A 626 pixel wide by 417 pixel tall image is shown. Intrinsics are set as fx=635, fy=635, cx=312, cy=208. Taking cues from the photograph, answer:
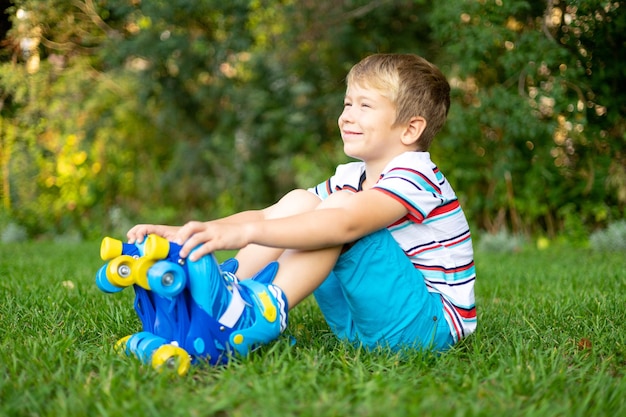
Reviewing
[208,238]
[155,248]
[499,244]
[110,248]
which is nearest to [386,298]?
[208,238]

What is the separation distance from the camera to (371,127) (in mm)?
1904

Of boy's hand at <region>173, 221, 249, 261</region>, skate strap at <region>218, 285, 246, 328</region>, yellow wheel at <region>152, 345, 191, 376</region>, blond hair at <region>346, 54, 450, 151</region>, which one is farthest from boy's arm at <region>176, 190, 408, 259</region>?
blond hair at <region>346, 54, 450, 151</region>

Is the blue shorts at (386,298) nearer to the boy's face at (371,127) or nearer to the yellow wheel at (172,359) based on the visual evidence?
the boy's face at (371,127)

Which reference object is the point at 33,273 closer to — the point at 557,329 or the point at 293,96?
Result: the point at 557,329

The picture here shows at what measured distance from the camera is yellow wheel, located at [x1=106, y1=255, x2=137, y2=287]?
5.07 ft

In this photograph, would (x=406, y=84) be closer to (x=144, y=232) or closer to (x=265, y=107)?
(x=144, y=232)

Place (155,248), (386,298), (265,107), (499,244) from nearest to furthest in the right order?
(155,248) < (386,298) < (499,244) < (265,107)

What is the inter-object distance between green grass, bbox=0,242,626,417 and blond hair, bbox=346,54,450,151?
2.31ft

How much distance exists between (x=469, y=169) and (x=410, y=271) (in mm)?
4178

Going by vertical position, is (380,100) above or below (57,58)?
below

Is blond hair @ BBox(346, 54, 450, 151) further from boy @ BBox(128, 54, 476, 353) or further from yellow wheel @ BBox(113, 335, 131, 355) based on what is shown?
yellow wheel @ BBox(113, 335, 131, 355)

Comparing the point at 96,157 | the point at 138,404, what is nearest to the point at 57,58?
the point at 96,157

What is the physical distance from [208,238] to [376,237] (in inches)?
18.0

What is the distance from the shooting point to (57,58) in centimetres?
580
